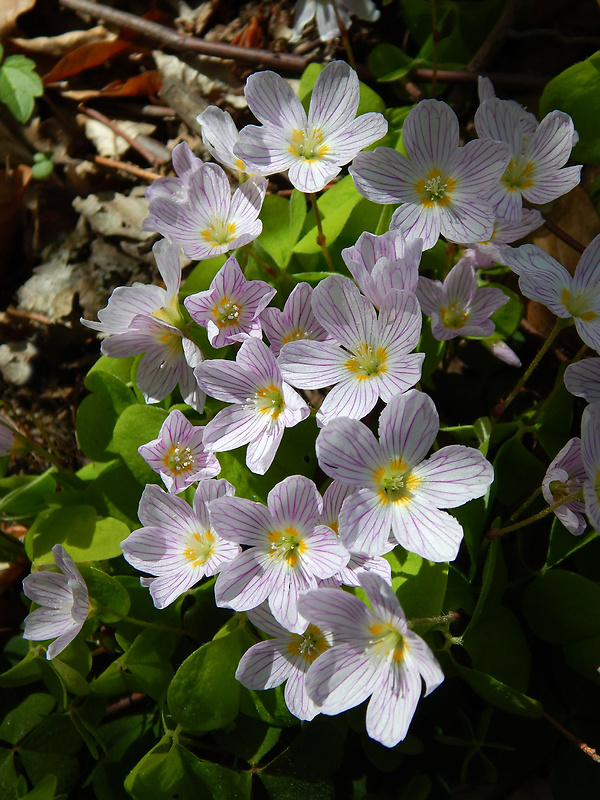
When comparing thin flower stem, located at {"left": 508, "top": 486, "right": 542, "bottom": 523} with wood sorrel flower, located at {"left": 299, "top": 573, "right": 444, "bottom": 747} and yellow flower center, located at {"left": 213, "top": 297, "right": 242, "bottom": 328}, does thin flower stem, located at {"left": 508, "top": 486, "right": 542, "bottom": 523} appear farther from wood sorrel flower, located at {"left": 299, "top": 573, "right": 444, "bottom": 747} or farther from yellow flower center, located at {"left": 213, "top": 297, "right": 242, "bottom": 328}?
yellow flower center, located at {"left": 213, "top": 297, "right": 242, "bottom": 328}

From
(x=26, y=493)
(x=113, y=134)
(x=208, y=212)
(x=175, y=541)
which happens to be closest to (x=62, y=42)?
(x=113, y=134)

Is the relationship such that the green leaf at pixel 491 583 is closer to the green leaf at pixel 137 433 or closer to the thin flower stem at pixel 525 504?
the thin flower stem at pixel 525 504

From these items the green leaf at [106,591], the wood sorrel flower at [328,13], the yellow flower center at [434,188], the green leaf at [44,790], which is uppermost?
the wood sorrel flower at [328,13]

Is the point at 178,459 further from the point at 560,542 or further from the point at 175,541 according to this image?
the point at 560,542

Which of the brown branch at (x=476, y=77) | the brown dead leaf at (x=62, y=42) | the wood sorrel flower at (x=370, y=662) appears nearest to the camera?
the wood sorrel flower at (x=370, y=662)

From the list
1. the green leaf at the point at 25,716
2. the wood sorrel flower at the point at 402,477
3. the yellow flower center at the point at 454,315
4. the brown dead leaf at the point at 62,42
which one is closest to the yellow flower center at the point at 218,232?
the yellow flower center at the point at 454,315

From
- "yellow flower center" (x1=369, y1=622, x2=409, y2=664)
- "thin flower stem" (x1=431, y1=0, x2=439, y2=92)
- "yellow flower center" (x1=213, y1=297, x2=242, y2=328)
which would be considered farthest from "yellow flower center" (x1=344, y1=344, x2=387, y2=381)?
"thin flower stem" (x1=431, y1=0, x2=439, y2=92)
